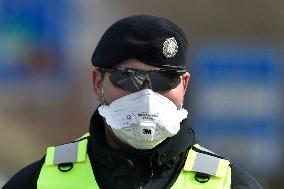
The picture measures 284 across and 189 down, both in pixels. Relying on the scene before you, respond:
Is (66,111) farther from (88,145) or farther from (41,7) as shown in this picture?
(88,145)

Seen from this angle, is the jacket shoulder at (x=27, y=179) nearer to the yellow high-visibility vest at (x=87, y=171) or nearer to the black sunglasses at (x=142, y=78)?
the yellow high-visibility vest at (x=87, y=171)

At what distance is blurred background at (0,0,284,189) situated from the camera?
5211 millimetres

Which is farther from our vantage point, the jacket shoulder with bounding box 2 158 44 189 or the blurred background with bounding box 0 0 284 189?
the blurred background with bounding box 0 0 284 189

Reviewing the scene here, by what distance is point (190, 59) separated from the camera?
5156 millimetres

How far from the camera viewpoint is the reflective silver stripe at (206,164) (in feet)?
7.64

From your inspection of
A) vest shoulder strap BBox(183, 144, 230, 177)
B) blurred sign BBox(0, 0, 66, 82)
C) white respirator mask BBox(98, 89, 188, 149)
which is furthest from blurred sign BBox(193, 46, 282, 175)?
white respirator mask BBox(98, 89, 188, 149)

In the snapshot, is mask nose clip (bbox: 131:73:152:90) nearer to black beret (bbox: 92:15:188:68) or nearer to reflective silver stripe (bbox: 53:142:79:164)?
black beret (bbox: 92:15:188:68)

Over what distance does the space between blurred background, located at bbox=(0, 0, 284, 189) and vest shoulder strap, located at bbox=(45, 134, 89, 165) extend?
2.79 m

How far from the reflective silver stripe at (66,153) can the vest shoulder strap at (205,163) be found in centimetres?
39

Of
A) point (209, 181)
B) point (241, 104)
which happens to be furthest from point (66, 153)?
point (241, 104)

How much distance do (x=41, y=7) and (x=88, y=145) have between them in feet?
9.51

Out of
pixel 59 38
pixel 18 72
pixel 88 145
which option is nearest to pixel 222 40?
pixel 59 38

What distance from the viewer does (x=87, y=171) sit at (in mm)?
2371

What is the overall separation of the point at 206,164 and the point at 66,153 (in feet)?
1.62
